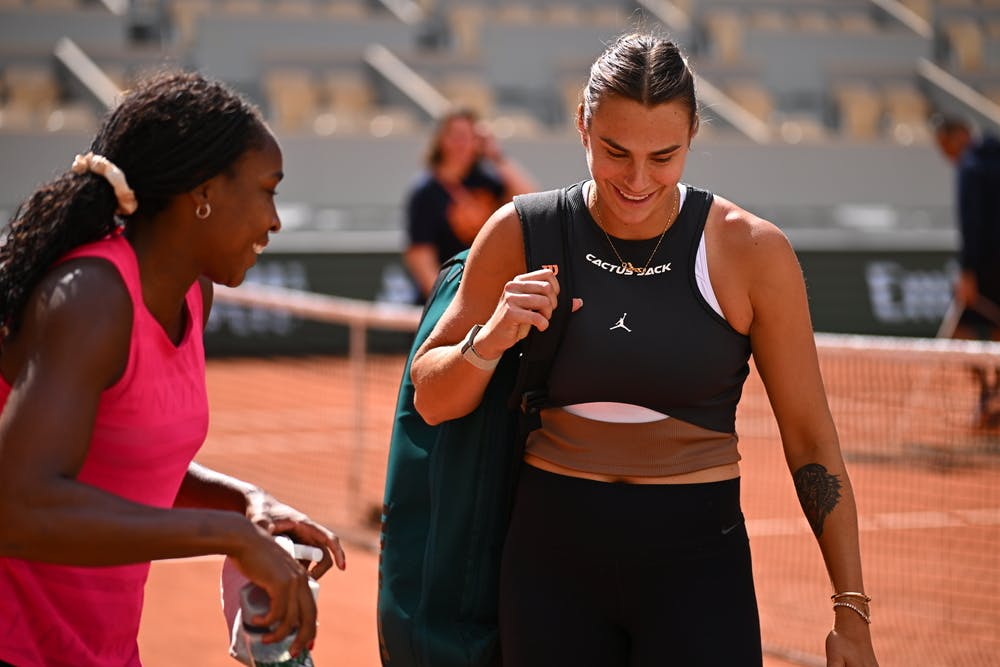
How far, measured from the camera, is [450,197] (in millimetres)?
8531

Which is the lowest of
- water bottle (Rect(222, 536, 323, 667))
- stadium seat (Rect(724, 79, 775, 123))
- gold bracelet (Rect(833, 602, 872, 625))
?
stadium seat (Rect(724, 79, 775, 123))

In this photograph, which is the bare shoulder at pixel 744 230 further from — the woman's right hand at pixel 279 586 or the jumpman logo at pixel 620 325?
the woman's right hand at pixel 279 586

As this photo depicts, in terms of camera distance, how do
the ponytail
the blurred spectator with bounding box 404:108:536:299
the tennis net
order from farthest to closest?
1. the blurred spectator with bounding box 404:108:536:299
2. the tennis net
3. the ponytail

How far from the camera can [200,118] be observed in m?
2.32

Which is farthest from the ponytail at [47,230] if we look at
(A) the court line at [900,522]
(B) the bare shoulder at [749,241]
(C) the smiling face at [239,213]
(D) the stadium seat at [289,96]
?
(D) the stadium seat at [289,96]

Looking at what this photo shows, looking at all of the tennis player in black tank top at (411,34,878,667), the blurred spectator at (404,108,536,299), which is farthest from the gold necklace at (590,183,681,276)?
the blurred spectator at (404,108,536,299)

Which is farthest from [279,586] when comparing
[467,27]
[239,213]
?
[467,27]

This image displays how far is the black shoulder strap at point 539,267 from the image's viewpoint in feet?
8.94

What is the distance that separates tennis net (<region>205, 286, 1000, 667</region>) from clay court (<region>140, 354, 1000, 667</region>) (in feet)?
0.05

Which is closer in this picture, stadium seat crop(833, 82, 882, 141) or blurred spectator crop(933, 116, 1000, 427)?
blurred spectator crop(933, 116, 1000, 427)

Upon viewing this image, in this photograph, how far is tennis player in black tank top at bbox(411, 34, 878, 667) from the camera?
270cm

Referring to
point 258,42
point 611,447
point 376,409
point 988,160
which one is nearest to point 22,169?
point 258,42

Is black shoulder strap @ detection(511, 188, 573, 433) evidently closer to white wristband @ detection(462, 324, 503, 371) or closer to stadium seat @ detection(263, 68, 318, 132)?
white wristband @ detection(462, 324, 503, 371)

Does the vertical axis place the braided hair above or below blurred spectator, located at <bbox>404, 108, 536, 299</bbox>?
above
